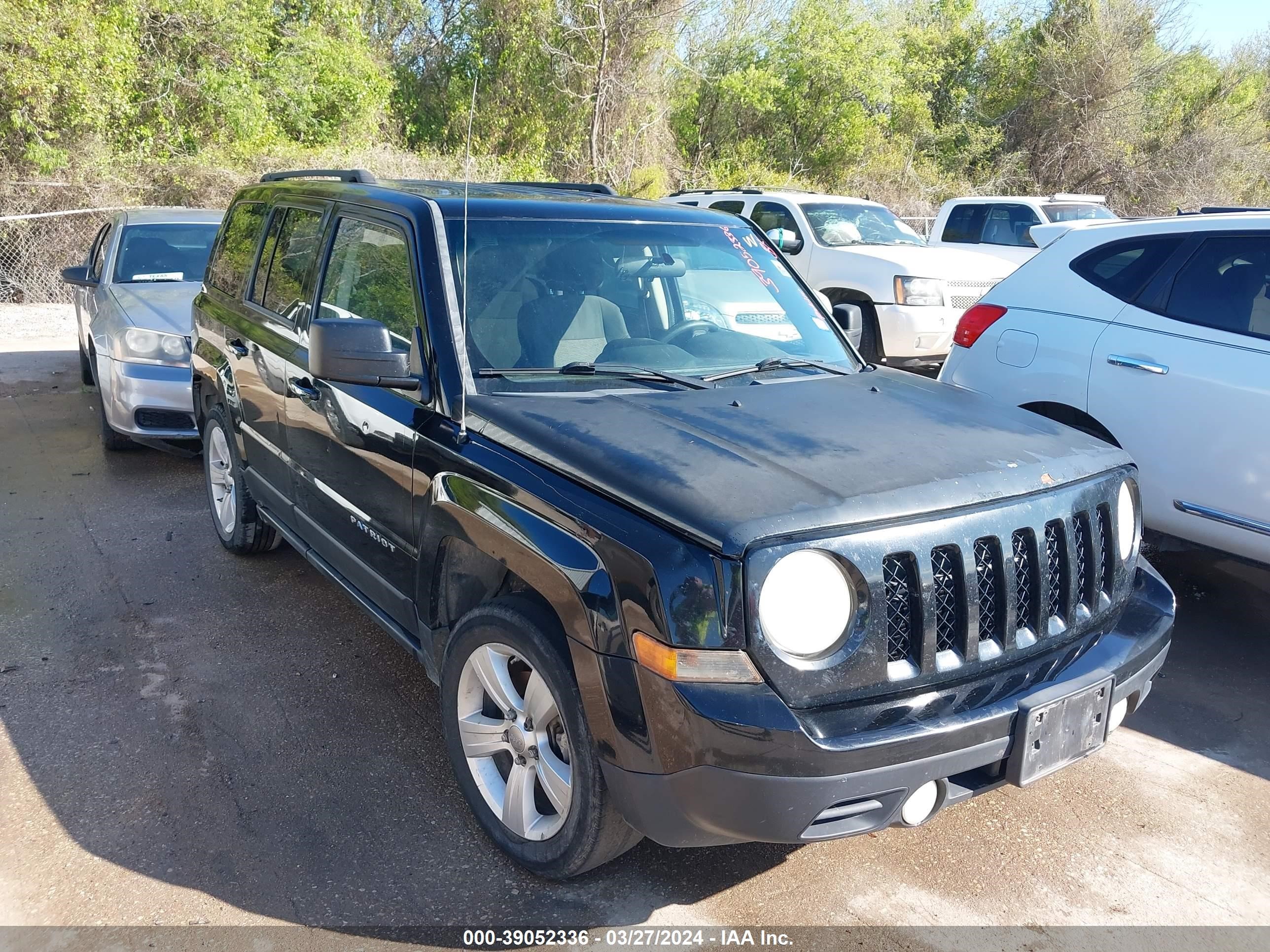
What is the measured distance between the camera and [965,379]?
5363mm

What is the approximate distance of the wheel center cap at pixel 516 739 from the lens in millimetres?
2865

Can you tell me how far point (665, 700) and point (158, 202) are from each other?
Result: 1611cm

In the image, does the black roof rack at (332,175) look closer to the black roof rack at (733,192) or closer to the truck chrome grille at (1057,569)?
the truck chrome grille at (1057,569)

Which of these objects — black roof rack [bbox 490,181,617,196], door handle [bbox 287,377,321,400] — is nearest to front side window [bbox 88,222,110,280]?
door handle [bbox 287,377,321,400]

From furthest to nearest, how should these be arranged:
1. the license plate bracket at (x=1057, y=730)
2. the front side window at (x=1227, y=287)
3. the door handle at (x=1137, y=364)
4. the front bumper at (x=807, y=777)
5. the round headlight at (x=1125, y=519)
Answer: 1. the door handle at (x=1137, y=364)
2. the front side window at (x=1227, y=287)
3. the round headlight at (x=1125, y=519)
4. the license plate bracket at (x=1057, y=730)
5. the front bumper at (x=807, y=777)

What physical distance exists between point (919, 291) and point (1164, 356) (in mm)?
5328

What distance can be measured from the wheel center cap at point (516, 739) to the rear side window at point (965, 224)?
1201cm

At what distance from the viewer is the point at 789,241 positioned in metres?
10.8

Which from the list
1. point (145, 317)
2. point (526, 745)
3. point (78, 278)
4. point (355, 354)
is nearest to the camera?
point (526, 745)

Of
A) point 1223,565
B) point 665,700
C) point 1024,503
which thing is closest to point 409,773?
point 665,700

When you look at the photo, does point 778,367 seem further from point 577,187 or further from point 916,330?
point 916,330

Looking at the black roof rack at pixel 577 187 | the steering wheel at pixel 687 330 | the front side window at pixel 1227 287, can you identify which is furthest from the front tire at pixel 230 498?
the front side window at pixel 1227 287

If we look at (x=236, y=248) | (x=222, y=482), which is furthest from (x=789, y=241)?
(x=222, y=482)

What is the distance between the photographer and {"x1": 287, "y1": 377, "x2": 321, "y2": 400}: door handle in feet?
12.9
